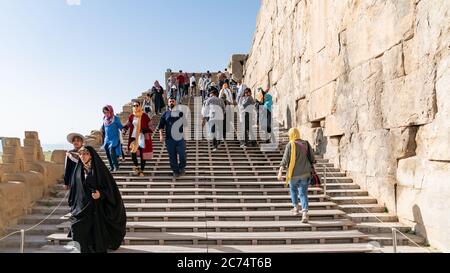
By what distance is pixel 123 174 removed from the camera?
348 inches

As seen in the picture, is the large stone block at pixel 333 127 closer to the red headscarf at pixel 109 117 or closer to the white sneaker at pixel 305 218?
the white sneaker at pixel 305 218

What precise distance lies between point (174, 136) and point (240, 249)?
353 centimetres

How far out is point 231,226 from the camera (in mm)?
6277

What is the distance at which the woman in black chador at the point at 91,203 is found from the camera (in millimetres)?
4977

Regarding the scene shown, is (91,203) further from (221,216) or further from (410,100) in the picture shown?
(410,100)

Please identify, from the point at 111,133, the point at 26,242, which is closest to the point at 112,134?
the point at 111,133

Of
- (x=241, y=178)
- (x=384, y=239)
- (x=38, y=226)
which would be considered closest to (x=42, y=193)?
(x=38, y=226)

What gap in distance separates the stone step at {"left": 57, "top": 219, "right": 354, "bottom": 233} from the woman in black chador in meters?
1.13

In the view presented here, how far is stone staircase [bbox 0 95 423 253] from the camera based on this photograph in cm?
581

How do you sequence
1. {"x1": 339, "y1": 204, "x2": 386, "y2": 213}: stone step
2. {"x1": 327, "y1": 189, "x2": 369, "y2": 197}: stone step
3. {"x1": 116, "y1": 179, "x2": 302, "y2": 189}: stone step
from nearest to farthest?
{"x1": 339, "y1": 204, "x2": 386, "y2": 213}: stone step < {"x1": 327, "y1": 189, "x2": 369, "y2": 197}: stone step < {"x1": 116, "y1": 179, "x2": 302, "y2": 189}: stone step

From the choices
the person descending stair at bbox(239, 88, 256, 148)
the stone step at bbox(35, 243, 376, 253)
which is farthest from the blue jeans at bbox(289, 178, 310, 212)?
the person descending stair at bbox(239, 88, 256, 148)

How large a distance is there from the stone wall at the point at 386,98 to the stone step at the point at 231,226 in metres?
1.28

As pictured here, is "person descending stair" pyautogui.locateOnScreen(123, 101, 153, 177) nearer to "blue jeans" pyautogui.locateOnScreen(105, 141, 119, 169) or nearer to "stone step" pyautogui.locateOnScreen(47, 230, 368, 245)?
"blue jeans" pyautogui.locateOnScreen(105, 141, 119, 169)
